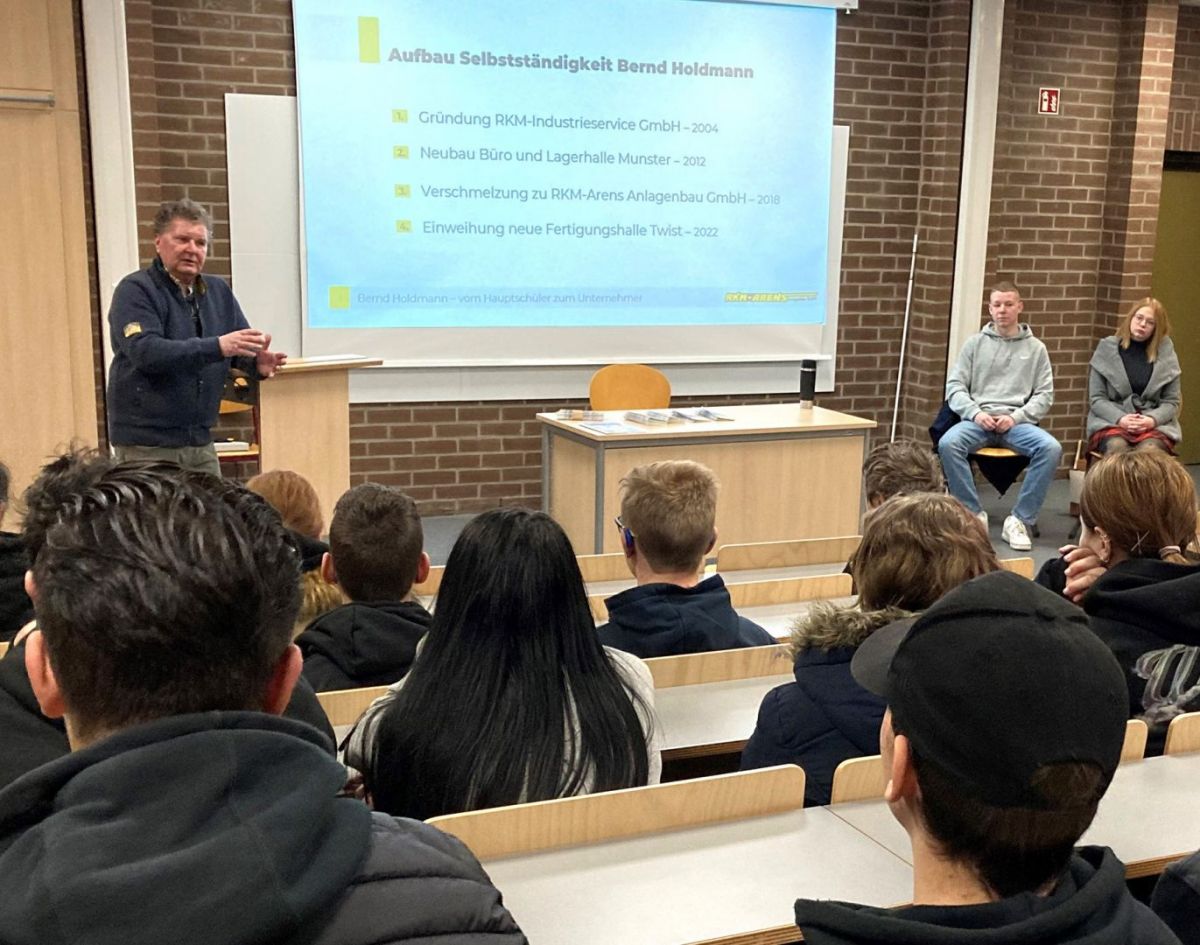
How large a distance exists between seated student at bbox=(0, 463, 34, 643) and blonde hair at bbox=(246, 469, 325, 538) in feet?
1.97

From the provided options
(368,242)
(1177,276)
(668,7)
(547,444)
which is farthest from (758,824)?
(1177,276)

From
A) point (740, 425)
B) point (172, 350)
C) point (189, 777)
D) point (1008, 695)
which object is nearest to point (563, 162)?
point (740, 425)

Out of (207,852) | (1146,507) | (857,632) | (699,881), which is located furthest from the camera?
(1146,507)

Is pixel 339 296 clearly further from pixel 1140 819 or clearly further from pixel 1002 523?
pixel 1140 819

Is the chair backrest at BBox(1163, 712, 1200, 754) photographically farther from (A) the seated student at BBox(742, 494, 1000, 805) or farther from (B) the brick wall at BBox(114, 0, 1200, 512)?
(B) the brick wall at BBox(114, 0, 1200, 512)

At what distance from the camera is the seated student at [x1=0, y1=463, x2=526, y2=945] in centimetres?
81

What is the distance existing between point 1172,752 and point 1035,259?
224 inches

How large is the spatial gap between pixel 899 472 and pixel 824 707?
149 cm

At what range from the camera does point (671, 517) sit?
2602 millimetres

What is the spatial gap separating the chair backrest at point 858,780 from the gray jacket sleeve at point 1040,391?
478 centimetres

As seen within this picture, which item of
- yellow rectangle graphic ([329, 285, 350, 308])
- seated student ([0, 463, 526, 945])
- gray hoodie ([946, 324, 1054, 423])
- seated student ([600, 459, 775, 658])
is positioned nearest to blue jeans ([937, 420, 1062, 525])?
gray hoodie ([946, 324, 1054, 423])

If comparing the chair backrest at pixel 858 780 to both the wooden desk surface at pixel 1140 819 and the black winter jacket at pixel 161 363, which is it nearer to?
the wooden desk surface at pixel 1140 819

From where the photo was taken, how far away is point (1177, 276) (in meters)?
7.96

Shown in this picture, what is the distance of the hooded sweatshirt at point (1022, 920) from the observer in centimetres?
96
